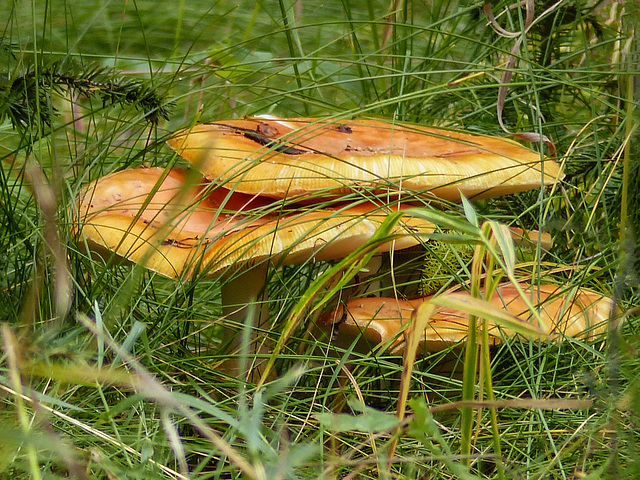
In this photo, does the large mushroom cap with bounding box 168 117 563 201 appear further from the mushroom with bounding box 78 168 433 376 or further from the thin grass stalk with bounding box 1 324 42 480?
the thin grass stalk with bounding box 1 324 42 480

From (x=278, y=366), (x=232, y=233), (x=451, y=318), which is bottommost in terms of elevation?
(x=278, y=366)

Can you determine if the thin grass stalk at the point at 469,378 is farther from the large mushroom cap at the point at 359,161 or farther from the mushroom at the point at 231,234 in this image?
the large mushroom cap at the point at 359,161

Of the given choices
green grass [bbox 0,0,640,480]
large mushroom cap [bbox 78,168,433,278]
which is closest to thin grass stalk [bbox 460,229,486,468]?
green grass [bbox 0,0,640,480]

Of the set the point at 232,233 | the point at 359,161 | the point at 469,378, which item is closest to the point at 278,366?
the point at 232,233

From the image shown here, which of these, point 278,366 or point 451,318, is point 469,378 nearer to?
point 451,318

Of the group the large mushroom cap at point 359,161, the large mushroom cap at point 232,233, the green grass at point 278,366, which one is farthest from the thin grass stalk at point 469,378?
the large mushroom cap at point 359,161

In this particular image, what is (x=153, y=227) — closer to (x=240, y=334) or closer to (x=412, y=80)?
(x=240, y=334)

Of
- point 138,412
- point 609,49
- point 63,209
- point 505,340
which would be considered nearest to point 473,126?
point 609,49

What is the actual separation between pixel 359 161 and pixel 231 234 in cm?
26

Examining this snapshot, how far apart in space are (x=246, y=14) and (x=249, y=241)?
9.37ft

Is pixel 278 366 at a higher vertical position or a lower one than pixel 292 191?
lower

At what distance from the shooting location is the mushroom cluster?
1.08 m

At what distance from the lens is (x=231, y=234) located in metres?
1.10

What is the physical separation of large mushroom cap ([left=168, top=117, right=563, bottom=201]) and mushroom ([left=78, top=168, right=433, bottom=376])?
0.15 feet
